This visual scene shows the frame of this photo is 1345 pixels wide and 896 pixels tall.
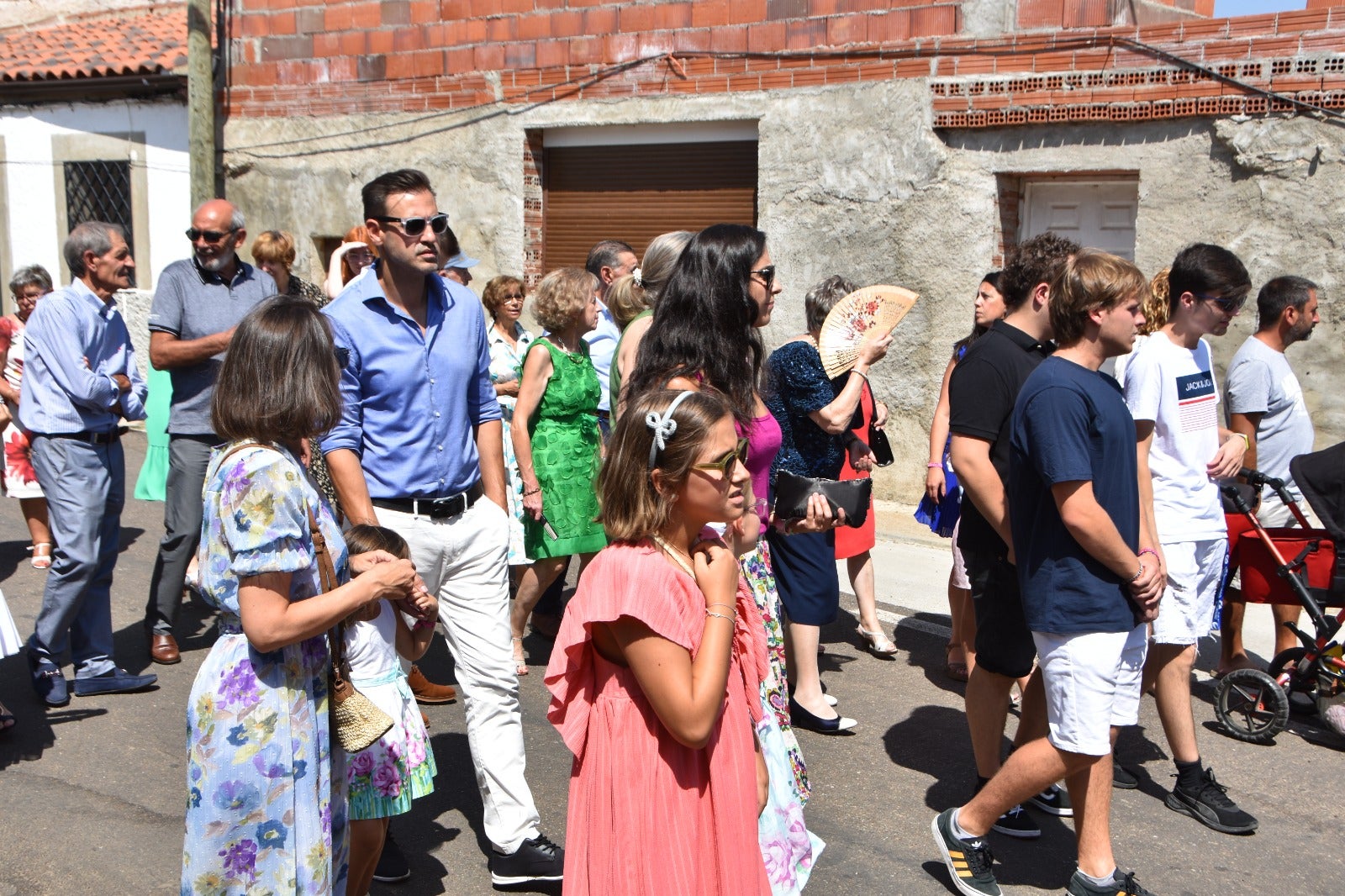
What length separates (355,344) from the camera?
3.74 m

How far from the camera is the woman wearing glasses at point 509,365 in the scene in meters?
6.20

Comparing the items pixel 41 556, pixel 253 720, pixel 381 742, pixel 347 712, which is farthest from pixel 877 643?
pixel 41 556

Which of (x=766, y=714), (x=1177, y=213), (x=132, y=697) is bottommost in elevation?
(x=132, y=697)

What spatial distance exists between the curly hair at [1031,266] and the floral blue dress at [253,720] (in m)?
2.59

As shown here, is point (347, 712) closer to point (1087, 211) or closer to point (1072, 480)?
point (1072, 480)

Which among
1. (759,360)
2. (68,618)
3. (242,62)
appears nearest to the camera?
(759,360)

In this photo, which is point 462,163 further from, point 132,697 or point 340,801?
point 340,801

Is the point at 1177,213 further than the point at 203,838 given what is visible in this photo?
Yes

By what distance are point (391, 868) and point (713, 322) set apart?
79.0 inches

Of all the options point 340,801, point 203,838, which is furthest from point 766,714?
point 203,838

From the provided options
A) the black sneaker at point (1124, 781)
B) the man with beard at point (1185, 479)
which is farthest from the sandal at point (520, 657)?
the man with beard at point (1185, 479)

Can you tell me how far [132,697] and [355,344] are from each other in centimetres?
256

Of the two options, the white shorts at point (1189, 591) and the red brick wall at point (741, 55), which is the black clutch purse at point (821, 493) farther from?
the red brick wall at point (741, 55)

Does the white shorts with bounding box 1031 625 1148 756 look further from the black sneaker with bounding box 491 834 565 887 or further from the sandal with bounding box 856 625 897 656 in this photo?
the sandal with bounding box 856 625 897 656
